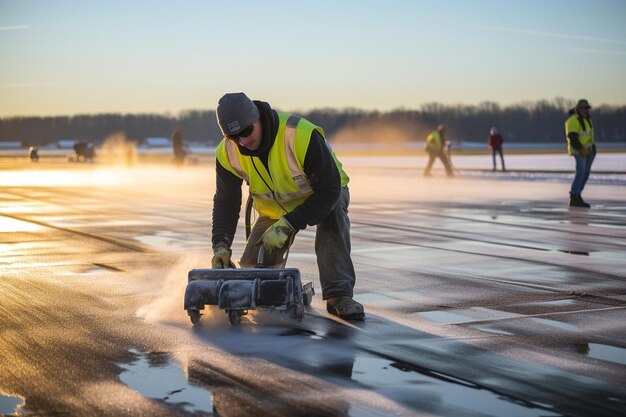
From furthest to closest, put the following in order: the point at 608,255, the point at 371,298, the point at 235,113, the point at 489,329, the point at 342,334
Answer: the point at 608,255
the point at 371,298
the point at 489,329
the point at 342,334
the point at 235,113

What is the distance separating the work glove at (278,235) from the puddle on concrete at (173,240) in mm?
5397

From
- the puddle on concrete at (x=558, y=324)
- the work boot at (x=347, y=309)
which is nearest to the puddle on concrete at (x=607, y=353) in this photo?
the puddle on concrete at (x=558, y=324)

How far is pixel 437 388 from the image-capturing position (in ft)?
15.9

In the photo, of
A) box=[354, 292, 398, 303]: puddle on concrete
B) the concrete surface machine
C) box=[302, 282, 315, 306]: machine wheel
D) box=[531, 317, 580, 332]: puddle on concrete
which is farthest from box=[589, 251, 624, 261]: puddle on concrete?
the concrete surface machine

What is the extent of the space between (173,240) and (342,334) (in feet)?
21.7

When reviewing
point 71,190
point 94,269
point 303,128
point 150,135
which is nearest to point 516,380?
point 303,128

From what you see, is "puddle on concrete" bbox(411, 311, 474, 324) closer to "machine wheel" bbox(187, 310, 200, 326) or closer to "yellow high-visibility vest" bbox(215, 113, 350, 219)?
"yellow high-visibility vest" bbox(215, 113, 350, 219)

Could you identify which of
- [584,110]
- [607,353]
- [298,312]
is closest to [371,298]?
[298,312]

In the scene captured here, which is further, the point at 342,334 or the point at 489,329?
the point at 489,329

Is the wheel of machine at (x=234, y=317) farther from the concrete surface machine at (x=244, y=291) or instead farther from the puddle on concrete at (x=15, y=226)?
the puddle on concrete at (x=15, y=226)

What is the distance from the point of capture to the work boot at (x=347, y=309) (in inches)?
267

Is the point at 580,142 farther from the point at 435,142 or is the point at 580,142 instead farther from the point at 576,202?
the point at 435,142

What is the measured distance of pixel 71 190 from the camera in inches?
1001

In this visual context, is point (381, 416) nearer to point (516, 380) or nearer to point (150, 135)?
point (516, 380)
